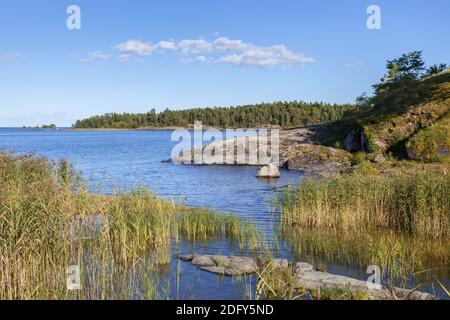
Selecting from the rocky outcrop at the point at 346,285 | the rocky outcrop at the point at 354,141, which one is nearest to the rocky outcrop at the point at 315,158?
the rocky outcrop at the point at 354,141

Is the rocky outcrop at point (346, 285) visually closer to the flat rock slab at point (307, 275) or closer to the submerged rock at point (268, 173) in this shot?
the flat rock slab at point (307, 275)

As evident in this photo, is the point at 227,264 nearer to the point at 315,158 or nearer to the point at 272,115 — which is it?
the point at 315,158

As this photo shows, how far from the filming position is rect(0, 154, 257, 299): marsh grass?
882 centimetres

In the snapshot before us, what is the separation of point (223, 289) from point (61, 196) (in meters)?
4.24

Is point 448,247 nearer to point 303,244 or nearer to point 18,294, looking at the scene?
point 303,244

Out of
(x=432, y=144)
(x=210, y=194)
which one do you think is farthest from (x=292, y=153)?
(x=210, y=194)

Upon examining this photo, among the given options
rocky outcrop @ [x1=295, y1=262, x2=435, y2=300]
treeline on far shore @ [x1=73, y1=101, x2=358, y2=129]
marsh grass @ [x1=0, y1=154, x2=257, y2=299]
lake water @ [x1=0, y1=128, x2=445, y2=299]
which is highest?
treeline on far shore @ [x1=73, y1=101, x2=358, y2=129]

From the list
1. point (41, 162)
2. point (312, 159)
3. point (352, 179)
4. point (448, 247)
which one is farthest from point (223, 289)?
point (312, 159)

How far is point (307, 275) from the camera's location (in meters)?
10.6

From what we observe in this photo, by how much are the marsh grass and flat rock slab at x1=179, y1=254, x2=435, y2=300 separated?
1158 mm

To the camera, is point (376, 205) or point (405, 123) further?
point (405, 123)

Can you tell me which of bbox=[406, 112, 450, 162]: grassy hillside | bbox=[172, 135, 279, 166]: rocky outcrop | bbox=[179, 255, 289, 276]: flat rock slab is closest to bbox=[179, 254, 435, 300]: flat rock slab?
bbox=[179, 255, 289, 276]: flat rock slab

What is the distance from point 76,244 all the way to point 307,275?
5698 mm

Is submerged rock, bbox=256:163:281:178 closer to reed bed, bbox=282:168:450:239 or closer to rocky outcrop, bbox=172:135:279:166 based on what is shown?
rocky outcrop, bbox=172:135:279:166
